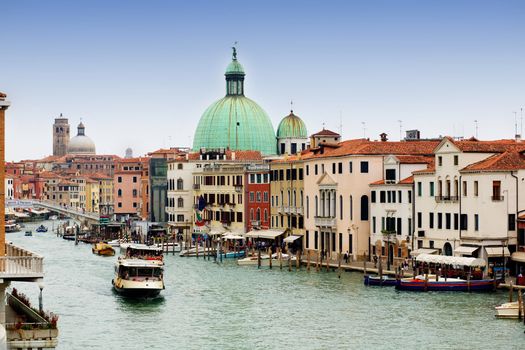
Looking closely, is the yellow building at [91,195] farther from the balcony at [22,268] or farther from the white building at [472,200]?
the balcony at [22,268]

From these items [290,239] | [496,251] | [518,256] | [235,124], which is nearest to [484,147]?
[496,251]

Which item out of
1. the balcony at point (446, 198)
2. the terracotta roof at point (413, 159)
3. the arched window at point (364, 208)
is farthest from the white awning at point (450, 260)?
the arched window at point (364, 208)

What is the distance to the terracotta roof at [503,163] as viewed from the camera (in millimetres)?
46844

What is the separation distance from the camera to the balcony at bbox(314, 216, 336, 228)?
59.9 m

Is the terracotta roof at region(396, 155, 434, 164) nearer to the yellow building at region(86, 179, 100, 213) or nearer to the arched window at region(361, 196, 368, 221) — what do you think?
the arched window at region(361, 196, 368, 221)

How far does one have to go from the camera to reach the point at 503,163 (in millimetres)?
47000

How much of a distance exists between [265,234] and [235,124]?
24.5 m

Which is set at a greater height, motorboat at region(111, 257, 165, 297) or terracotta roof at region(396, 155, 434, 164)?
terracotta roof at region(396, 155, 434, 164)

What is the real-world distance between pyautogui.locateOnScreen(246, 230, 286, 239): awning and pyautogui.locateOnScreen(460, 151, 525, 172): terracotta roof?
72.2ft

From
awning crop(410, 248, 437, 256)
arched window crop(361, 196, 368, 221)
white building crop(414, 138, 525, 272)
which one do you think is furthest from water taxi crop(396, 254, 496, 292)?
arched window crop(361, 196, 368, 221)

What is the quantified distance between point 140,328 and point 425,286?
11763mm

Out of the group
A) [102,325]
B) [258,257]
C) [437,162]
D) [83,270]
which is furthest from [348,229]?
[102,325]

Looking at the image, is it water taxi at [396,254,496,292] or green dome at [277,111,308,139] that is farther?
green dome at [277,111,308,139]

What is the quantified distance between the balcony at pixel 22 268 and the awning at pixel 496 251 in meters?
27.9
